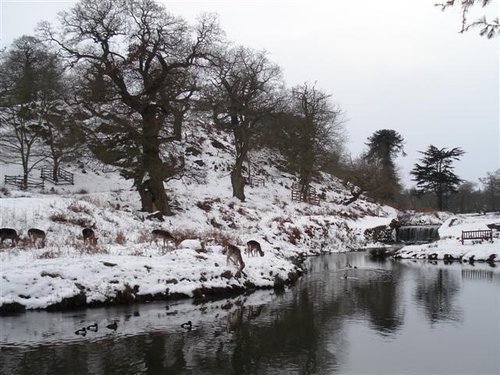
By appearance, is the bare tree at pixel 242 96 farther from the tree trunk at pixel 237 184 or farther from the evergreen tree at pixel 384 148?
the evergreen tree at pixel 384 148

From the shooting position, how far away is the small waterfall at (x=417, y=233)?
1543 inches

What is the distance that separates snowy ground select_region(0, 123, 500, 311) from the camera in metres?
13.1

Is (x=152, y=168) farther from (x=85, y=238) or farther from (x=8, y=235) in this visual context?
(x=8, y=235)

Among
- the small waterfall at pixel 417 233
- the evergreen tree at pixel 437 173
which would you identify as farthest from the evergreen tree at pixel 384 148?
the small waterfall at pixel 417 233

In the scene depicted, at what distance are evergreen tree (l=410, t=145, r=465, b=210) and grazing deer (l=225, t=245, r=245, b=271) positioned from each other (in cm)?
5920

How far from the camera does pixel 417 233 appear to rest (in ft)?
133

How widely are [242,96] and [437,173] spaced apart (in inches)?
1605

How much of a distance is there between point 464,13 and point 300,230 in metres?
26.9

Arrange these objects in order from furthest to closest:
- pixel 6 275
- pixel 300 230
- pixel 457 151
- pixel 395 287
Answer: pixel 457 151 → pixel 300 230 → pixel 395 287 → pixel 6 275

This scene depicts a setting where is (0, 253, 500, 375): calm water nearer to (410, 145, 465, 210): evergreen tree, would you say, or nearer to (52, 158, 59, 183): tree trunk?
(52, 158, 59, 183): tree trunk

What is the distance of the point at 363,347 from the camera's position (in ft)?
32.8

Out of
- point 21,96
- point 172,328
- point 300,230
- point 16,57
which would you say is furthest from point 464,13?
point 16,57

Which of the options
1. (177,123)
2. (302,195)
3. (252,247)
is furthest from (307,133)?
(252,247)

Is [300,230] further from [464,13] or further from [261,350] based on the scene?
[464,13]
